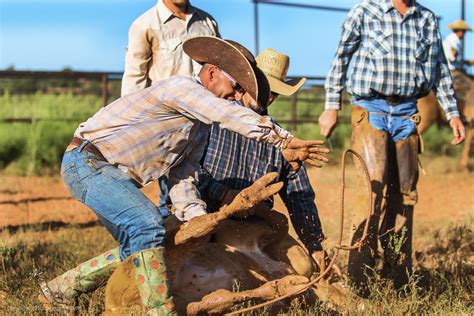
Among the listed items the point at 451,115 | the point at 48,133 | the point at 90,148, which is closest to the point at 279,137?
the point at 90,148

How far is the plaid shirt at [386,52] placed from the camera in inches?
224

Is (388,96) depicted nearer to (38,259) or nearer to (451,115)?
(451,115)

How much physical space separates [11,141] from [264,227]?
819 centimetres

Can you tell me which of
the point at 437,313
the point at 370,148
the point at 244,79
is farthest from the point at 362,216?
the point at 244,79

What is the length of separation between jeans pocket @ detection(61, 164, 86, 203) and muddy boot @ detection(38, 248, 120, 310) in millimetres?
411

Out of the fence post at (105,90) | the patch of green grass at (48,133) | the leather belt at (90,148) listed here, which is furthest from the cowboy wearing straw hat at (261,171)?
the fence post at (105,90)

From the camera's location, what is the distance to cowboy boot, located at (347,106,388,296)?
17.9ft

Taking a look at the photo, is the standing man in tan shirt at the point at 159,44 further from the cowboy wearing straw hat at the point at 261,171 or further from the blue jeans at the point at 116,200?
the blue jeans at the point at 116,200

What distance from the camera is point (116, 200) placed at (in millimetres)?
3848

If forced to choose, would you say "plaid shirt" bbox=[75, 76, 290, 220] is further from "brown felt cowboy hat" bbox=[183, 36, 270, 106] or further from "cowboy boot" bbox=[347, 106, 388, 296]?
"cowboy boot" bbox=[347, 106, 388, 296]

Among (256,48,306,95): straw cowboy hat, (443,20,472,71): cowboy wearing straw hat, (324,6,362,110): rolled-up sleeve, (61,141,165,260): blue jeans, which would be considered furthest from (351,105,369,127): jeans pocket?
(443,20,472,71): cowboy wearing straw hat

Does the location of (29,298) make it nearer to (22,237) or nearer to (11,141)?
(22,237)

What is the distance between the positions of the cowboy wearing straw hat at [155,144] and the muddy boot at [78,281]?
4cm

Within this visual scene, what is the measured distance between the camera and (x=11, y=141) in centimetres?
1202
